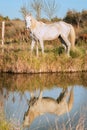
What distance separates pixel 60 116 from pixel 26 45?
1008cm

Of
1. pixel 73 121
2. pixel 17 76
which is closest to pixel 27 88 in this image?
pixel 17 76

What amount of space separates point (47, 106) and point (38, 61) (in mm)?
6375

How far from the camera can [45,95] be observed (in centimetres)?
1040

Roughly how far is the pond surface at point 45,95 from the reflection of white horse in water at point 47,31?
6.27 feet

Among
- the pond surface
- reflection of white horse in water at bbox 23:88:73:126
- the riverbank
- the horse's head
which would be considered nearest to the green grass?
the riverbank

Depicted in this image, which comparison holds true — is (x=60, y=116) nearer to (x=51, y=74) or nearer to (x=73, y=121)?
(x=73, y=121)

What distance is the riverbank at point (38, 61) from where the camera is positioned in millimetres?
15000

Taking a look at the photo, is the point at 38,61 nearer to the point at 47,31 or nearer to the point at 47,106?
the point at 47,31

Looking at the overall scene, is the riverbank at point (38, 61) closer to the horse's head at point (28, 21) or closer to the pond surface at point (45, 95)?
the pond surface at point (45, 95)

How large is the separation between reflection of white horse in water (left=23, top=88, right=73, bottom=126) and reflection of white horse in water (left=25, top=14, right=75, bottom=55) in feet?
16.8

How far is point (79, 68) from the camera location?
53.0 feet

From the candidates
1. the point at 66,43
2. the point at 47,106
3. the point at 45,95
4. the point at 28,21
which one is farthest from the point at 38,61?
the point at 47,106

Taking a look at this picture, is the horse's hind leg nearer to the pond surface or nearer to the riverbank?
the riverbank

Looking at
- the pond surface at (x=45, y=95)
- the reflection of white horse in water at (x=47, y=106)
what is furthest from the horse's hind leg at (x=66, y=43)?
the reflection of white horse in water at (x=47, y=106)
